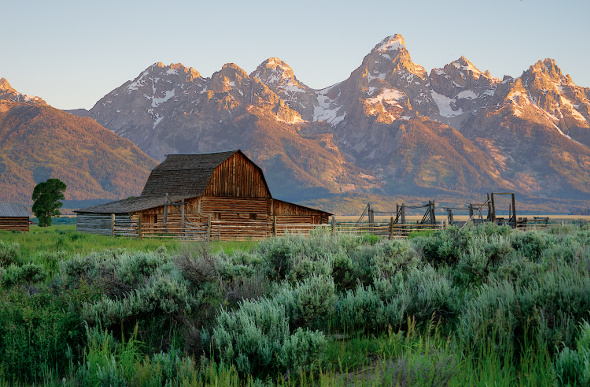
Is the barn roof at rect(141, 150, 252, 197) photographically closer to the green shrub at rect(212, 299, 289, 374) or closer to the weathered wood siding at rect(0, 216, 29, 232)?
the weathered wood siding at rect(0, 216, 29, 232)

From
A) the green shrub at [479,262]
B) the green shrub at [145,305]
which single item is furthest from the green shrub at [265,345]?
the green shrub at [479,262]

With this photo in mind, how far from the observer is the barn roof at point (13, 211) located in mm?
45787

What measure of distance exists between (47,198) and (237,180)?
27598mm

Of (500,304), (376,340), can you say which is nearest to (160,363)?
(376,340)

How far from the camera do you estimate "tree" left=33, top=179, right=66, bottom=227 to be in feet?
178

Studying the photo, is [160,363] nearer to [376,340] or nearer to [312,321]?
[312,321]

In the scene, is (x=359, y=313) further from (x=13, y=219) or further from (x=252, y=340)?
(x=13, y=219)

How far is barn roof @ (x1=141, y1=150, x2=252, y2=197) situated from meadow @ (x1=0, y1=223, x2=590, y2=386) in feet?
98.2

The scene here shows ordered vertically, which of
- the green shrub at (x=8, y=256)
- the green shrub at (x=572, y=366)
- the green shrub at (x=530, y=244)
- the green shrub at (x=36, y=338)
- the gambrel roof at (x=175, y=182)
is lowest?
the green shrub at (x=36, y=338)

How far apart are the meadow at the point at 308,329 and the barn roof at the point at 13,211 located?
43.2m

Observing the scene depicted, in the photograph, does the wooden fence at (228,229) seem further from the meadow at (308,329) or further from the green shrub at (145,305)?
the green shrub at (145,305)

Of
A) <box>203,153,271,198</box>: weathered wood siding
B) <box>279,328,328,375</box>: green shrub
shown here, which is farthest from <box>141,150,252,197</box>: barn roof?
<box>279,328,328,375</box>: green shrub

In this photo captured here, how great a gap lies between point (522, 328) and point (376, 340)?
157 cm

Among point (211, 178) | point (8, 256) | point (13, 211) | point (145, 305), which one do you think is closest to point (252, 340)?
point (145, 305)
